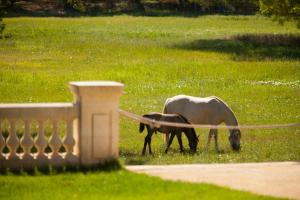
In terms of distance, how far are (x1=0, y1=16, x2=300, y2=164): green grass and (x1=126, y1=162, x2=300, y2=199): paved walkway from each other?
3963 mm

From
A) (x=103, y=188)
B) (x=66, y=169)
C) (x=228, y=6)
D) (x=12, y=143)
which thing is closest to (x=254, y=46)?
(x=66, y=169)

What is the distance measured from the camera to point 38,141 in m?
13.1

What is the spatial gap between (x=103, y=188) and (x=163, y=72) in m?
29.2

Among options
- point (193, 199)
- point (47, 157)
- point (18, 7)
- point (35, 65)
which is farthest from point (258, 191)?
point (18, 7)

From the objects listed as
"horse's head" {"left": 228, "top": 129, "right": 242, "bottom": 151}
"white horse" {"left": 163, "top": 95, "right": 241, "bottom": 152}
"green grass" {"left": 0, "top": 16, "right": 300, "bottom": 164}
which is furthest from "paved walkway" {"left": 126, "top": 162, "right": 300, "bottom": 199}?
"white horse" {"left": 163, "top": 95, "right": 241, "bottom": 152}

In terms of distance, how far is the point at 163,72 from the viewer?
4094cm

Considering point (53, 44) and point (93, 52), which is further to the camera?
point (53, 44)

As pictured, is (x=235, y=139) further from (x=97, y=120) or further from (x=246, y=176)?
(x=97, y=120)

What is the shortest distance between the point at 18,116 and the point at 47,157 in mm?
787

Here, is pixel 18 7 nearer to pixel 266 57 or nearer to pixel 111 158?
pixel 266 57

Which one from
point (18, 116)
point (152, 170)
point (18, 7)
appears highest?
point (18, 116)

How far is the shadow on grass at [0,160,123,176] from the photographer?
12.8 meters

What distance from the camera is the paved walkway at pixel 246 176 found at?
12305mm

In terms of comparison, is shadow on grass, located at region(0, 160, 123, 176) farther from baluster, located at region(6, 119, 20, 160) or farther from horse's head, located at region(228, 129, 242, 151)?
horse's head, located at region(228, 129, 242, 151)
